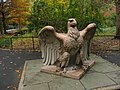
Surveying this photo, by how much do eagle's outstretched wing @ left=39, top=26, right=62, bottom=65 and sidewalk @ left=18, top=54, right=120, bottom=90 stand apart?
1.81ft

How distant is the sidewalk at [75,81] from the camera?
4629 mm

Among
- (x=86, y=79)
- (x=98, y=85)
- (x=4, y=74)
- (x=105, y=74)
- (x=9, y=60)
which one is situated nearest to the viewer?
(x=98, y=85)

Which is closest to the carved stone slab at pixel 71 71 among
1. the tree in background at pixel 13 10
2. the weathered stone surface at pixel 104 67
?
the weathered stone surface at pixel 104 67

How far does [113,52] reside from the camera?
9.09m

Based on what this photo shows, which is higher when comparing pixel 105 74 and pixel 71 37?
pixel 71 37

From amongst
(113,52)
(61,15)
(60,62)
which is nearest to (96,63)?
(60,62)

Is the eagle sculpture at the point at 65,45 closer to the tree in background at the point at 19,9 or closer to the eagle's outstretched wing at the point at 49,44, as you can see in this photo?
the eagle's outstretched wing at the point at 49,44

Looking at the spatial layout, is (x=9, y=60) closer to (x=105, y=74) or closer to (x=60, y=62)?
(x=60, y=62)

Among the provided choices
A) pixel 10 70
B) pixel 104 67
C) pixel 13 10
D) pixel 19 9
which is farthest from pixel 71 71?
pixel 13 10

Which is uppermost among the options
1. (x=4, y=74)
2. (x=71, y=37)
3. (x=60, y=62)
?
(x=71, y=37)

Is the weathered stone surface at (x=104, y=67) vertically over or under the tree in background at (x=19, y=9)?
under

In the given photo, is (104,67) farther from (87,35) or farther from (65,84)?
(65,84)

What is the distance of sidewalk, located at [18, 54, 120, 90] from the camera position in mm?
4629

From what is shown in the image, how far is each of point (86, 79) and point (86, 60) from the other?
1484mm
